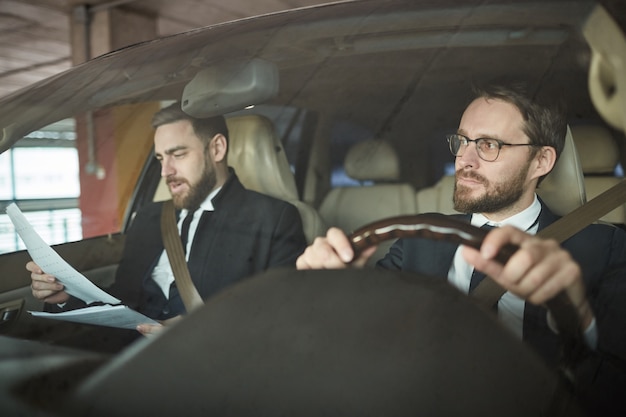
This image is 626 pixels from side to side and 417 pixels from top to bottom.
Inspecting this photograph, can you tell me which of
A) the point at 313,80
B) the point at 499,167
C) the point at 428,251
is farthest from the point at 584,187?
the point at 313,80

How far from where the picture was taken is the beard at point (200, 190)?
35.7 inches

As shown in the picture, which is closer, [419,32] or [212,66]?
[419,32]

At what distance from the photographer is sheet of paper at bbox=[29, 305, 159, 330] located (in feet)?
3.07

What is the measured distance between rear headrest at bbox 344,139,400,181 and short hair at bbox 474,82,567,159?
0.48ft

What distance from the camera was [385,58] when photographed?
3.21 ft

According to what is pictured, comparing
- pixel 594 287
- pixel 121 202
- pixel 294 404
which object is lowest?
pixel 294 404

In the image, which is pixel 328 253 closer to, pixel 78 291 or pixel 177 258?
pixel 177 258

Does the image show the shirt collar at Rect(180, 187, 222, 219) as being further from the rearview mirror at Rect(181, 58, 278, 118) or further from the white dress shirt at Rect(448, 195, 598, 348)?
the white dress shirt at Rect(448, 195, 598, 348)

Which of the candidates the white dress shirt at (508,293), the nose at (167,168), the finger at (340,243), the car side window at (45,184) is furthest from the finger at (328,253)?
the car side window at (45,184)

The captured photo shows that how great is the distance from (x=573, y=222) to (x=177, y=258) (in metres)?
0.55

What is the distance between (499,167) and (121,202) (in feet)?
1.93

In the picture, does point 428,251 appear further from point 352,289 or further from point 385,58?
point 385,58

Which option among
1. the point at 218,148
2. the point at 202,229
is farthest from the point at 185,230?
the point at 218,148

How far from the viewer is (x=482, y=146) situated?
0.81 metres
